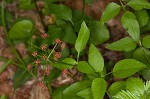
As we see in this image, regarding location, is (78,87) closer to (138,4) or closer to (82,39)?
(82,39)

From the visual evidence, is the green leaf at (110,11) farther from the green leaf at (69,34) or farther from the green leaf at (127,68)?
the green leaf at (69,34)

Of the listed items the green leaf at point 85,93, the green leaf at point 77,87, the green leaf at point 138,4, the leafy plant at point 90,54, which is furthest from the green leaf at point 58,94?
the green leaf at point 138,4

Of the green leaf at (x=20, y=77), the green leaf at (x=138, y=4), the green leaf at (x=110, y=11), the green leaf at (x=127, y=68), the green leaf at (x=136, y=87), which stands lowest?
the green leaf at (x=20, y=77)

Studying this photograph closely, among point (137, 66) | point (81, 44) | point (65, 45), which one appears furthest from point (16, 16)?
point (137, 66)

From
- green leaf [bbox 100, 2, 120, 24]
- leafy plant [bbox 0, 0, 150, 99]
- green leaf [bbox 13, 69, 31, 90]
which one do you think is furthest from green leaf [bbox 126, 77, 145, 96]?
green leaf [bbox 13, 69, 31, 90]

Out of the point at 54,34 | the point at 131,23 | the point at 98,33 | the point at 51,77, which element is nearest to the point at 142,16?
the point at 131,23

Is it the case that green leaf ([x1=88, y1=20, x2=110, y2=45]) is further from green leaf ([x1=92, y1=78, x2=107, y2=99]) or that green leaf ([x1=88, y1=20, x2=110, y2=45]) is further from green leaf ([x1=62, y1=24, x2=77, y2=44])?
green leaf ([x1=92, y1=78, x2=107, y2=99])

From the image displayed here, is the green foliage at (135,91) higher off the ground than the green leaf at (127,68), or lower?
lower
